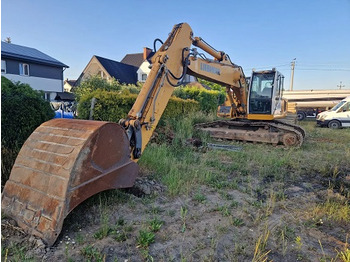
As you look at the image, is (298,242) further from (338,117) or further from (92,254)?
(338,117)

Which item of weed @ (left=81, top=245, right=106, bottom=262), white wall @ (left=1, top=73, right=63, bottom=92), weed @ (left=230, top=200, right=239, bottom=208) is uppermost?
white wall @ (left=1, top=73, right=63, bottom=92)

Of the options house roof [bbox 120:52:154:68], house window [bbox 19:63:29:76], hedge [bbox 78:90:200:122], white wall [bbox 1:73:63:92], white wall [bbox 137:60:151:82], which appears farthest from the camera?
house roof [bbox 120:52:154:68]

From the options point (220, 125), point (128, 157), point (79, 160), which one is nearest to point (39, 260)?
point (79, 160)

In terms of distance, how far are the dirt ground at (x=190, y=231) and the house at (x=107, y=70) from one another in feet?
78.3

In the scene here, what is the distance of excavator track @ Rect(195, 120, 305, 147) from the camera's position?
7167 mm

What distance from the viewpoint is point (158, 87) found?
3.93 metres

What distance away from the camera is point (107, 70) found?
2611cm

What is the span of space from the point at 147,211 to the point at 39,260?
48.1 inches

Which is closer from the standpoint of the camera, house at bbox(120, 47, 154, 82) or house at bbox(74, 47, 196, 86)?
house at bbox(74, 47, 196, 86)

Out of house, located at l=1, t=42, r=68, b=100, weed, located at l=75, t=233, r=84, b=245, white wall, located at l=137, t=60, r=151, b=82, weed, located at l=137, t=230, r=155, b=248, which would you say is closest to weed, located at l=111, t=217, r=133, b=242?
weed, located at l=137, t=230, r=155, b=248

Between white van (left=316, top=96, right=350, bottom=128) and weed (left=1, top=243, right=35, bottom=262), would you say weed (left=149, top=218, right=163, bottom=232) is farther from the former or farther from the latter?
white van (left=316, top=96, right=350, bottom=128)

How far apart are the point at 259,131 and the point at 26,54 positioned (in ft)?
74.9

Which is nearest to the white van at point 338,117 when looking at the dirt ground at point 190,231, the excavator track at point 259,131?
the excavator track at point 259,131

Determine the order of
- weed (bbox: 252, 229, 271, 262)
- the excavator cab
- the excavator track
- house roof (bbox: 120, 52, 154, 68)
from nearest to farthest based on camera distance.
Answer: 1. weed (bbox: 252, 229, 271, 262)
2. the excavator track
3. the excavator cab
4. house roof (bbox: 120, 52, 154, 68)
